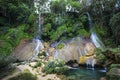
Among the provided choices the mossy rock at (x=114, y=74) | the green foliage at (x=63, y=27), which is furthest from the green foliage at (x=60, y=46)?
the mossy rock at (x=114, y=74)

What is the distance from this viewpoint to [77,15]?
20891 mm

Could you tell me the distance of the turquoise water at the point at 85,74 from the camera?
41.5ft

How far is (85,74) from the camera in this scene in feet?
45.2

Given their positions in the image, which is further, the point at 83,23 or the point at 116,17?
the point at 83,23

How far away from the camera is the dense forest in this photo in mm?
18891

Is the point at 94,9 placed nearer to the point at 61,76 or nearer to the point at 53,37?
the point at 53,37

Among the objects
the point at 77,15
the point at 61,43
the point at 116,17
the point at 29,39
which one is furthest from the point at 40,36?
the point at 116,17

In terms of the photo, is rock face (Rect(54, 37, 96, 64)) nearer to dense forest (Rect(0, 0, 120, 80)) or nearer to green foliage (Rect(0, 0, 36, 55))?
dense forest (Rect(0, 0, 120, 80))

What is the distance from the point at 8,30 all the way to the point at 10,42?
1.67 m

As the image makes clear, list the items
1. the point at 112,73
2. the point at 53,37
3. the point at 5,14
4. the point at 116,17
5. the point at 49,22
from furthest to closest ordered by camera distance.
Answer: the point at 5,14, the point at 49,22, the point at 53,37, the point at 116,17, the point at 112,73

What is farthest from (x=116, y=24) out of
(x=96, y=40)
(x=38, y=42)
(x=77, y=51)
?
(x=38, y=42)

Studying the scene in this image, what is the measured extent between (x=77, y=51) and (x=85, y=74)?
3.75 m

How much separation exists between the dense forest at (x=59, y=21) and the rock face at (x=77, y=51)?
86cm

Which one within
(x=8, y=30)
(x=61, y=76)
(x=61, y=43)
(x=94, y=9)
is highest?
(x=94, y=9)
